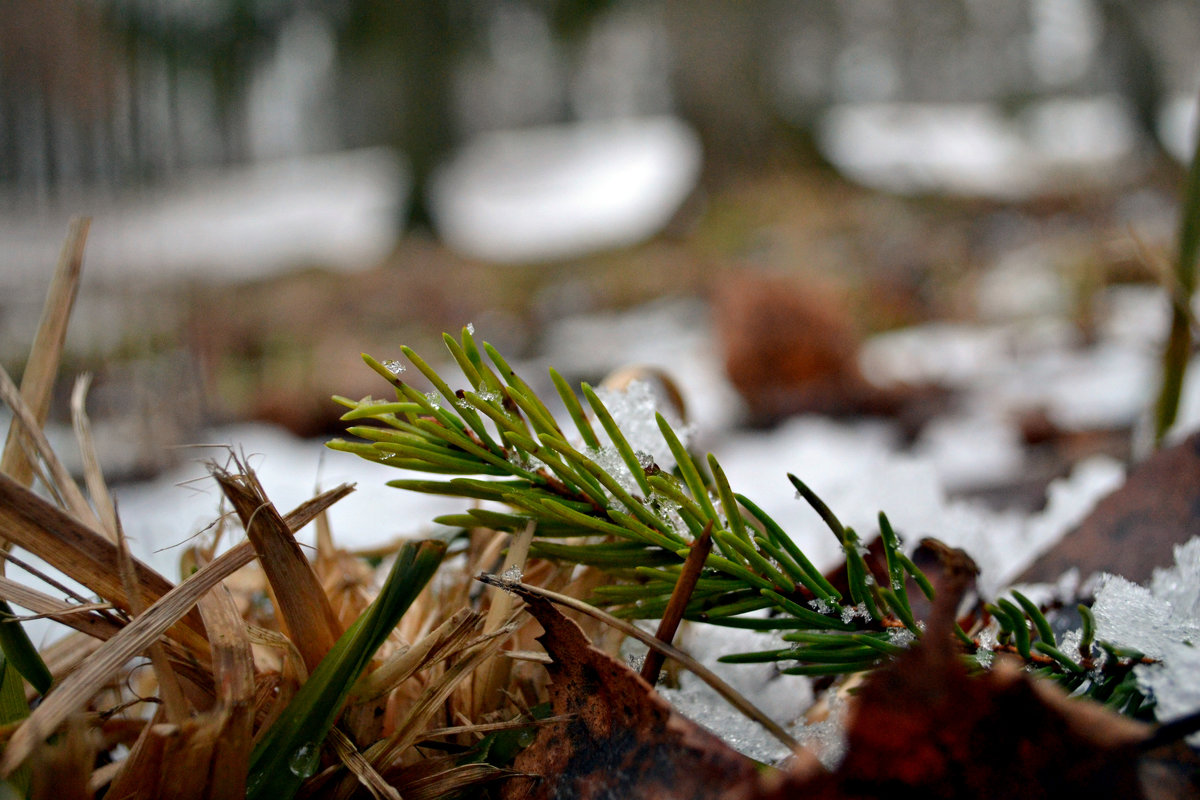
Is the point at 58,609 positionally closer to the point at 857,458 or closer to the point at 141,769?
the point at 141,769

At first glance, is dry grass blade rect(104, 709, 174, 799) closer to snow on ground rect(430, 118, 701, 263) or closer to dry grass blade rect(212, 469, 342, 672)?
dry grass blade rect(212, 469, 342, 672)

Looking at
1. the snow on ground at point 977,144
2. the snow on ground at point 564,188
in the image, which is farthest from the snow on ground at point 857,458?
the snow on ground at point 977,144

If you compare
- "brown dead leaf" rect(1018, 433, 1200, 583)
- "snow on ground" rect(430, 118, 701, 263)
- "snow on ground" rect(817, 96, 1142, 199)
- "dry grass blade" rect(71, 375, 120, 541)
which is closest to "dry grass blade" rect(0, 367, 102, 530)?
"dry grass blade" rect(71, 375, 120, 541)

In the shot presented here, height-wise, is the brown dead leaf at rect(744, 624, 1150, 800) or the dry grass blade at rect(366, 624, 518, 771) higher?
the brown dead leaf at rect(744, 624, 1150, 800)

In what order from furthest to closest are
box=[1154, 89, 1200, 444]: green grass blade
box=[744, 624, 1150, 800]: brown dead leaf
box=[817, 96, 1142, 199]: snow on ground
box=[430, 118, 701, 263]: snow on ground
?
box=[430, 118, 701, 263]: snow on ground → box=[817, 96, 1142, 199]: snow on ground → box=[1154, 89, 1200, 444]: green grass blade → box=[744, 624, 1150, 800]: brown dead leaf

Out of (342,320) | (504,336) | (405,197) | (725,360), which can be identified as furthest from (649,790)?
(405,197)

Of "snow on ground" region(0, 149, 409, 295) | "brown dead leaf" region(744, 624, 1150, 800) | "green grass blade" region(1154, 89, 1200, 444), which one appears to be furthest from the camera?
"snow on ground" region(0, 149, 409, 295)

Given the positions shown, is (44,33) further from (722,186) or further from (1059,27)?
(1059,27)
